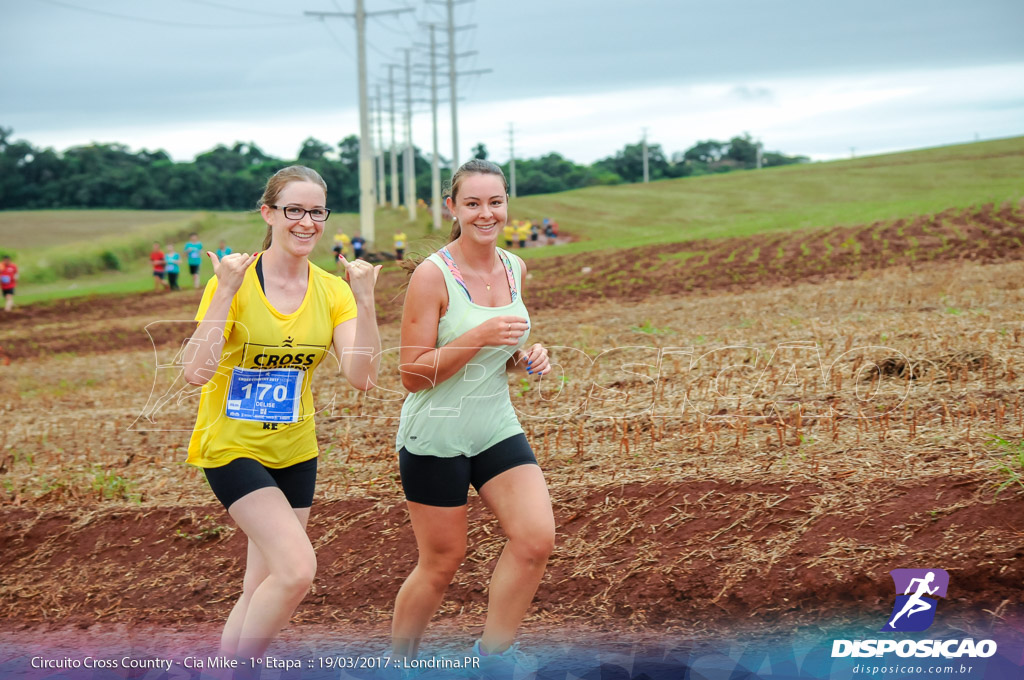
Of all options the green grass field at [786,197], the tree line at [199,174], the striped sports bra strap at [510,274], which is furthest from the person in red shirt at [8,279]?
the tree line at [199,174]

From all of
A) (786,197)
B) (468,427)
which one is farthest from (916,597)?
(786,197)

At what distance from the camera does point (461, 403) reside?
155 inches

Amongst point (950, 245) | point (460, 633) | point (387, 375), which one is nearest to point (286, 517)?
point (460, 633)

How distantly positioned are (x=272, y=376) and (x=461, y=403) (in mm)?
785

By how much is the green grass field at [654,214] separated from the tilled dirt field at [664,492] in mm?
26867

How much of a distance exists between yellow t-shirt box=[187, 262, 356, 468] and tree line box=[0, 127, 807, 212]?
71.4 meters

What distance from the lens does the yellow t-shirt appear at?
390 cm

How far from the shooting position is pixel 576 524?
5.95 metres

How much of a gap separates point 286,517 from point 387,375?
742 cm

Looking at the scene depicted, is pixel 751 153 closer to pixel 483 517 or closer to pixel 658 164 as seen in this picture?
pixel 658 164

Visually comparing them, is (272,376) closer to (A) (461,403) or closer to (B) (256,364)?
(B) (256,364)

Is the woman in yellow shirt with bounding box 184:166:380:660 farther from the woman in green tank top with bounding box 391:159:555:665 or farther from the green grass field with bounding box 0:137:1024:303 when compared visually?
the green grass field with bounding box 0:137:1024:303

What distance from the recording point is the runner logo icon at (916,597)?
448 centimetres

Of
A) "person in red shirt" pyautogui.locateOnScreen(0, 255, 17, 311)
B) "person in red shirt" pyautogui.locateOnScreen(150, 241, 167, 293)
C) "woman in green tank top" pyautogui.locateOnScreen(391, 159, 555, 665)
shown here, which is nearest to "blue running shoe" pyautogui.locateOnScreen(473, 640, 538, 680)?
"woman in green tank top" pyautogui.locateOnScreen(391, 159, 555, 665)
